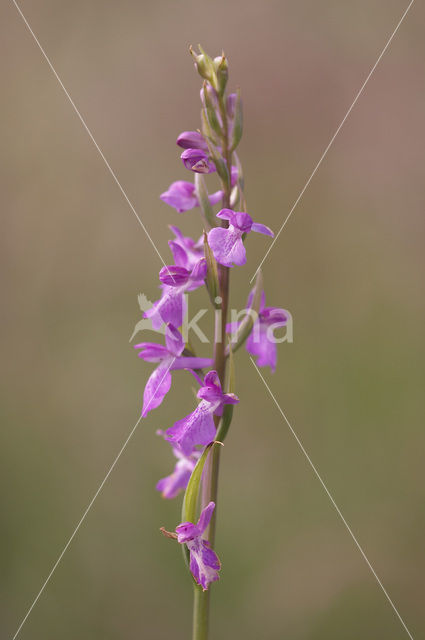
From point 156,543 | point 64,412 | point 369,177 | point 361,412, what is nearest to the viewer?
point 156,543

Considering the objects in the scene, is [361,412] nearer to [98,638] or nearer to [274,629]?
[274,629]

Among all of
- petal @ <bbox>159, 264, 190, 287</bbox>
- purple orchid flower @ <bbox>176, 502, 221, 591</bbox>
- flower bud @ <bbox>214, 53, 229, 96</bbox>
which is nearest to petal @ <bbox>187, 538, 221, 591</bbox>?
purple orchid flower @ <bbox>176, 502, 221, 591</bbox>

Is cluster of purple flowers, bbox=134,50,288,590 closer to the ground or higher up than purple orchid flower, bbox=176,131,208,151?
closer to the ground

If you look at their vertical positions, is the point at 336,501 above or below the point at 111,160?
below

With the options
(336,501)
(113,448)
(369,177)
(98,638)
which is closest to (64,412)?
(113,448)

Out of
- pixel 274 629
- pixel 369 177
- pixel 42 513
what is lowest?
pixel 274 629

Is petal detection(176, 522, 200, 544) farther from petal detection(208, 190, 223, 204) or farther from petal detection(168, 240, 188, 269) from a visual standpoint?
petal detection(208, 190, 223, 204)

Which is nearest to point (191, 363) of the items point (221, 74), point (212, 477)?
point (212, 477)

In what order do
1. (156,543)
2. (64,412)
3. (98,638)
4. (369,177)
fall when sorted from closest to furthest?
1. (98,638)
2. (156,543)
3. (64,412)
4. (369,177)
